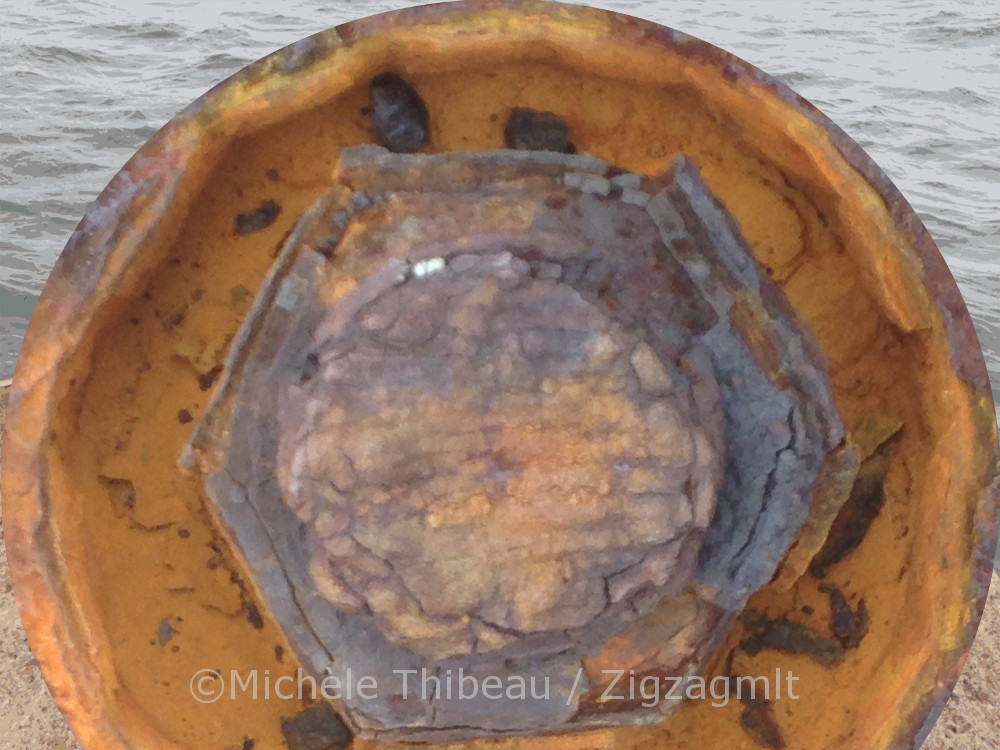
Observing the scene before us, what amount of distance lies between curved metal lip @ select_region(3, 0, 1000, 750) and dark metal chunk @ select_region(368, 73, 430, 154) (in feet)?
0.38

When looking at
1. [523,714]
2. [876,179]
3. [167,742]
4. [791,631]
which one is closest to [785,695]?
[791,631]

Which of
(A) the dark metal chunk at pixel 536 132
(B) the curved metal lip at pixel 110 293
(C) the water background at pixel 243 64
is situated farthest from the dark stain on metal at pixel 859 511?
(C) the water background at pixel 243 64

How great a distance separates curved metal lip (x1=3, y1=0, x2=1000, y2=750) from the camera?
2.89ft

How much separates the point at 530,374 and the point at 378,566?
0.33 meters

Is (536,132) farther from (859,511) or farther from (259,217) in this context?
(859,511)

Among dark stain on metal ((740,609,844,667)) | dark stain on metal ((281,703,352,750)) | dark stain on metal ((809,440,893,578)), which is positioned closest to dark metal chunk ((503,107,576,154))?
Answer: dark stain on metal ((809,440,893,578))

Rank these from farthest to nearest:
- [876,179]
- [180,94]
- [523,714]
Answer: [180,94]
[523,714]
[876,179]

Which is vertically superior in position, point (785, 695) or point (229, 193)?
point (229, 193)

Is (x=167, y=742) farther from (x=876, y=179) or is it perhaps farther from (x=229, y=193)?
(x=876, y=179)

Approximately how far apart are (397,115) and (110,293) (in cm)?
44

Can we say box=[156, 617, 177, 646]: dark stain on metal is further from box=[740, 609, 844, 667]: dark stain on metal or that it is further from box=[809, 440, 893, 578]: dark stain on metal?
box=[809, 440, 893, 578]: dark stain on metal

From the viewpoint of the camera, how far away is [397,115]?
1.03 m

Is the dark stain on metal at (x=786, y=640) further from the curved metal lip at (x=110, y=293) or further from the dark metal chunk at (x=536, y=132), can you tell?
the dark metal chunk at (x=536, y=132)

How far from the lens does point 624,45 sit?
0.93 m
